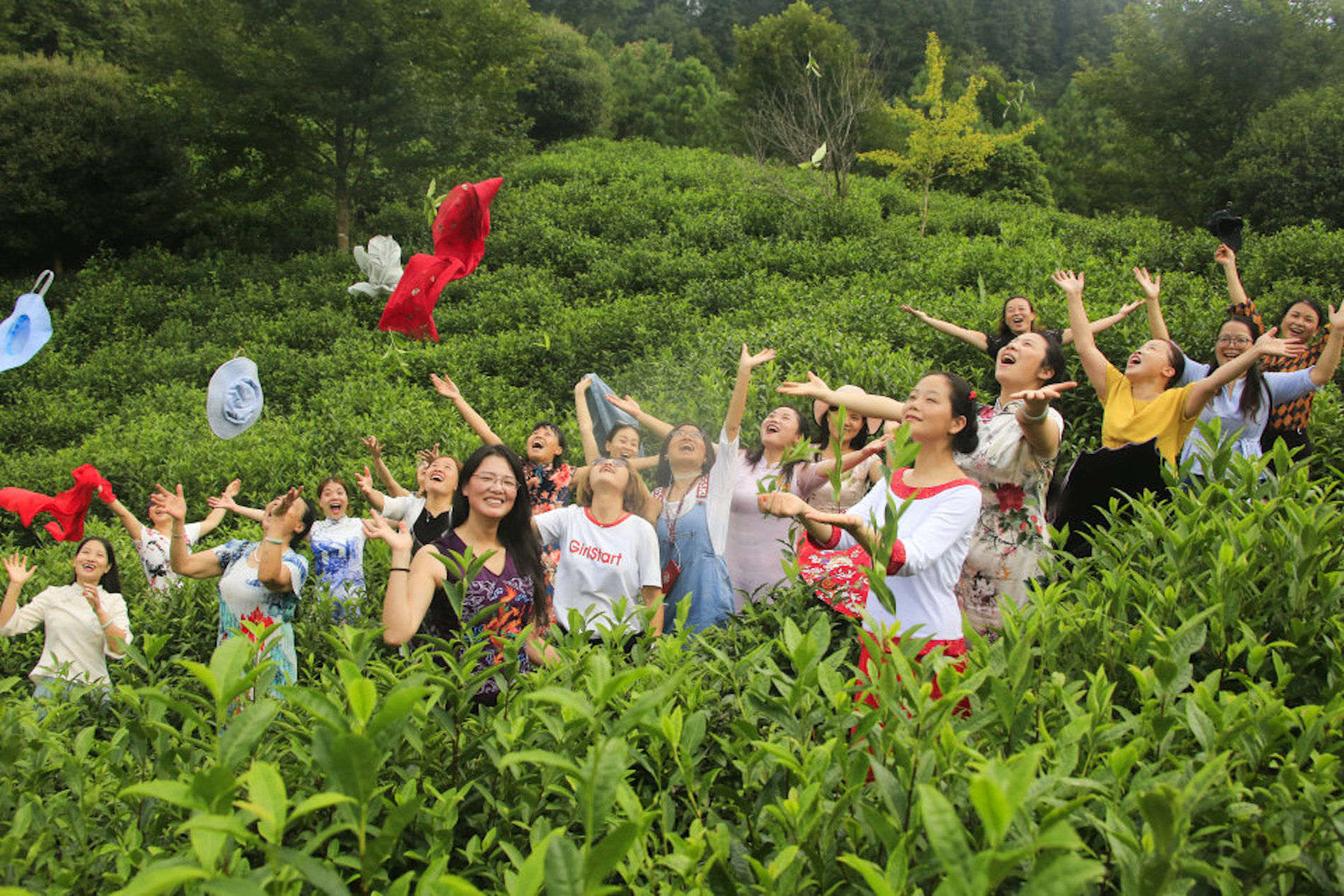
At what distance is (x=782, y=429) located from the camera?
3.90m

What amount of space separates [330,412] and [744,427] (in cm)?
469

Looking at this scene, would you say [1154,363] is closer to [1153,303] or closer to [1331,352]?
[1331,352]

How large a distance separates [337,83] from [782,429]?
12.8 m

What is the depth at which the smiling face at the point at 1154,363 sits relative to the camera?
12.5 feet

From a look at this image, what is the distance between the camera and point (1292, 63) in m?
18.3

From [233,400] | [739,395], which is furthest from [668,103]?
[739,395]

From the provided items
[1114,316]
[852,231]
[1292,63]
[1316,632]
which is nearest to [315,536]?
[1316,632]

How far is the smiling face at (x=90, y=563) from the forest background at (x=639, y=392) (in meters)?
0.36

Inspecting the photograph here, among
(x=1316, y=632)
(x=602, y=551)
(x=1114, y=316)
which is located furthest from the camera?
(x=1114, y=316)

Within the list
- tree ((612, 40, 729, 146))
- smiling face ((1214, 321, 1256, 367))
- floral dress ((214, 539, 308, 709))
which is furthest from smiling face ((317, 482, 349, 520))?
tree ((612, 40, 729, 146))

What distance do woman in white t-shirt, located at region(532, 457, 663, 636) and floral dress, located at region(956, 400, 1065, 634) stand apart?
1.13m

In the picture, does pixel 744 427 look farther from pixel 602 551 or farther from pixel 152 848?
pixel 152 848

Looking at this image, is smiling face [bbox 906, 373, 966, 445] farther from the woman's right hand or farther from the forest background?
the woman's right hand

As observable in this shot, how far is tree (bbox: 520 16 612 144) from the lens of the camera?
2647 cm
